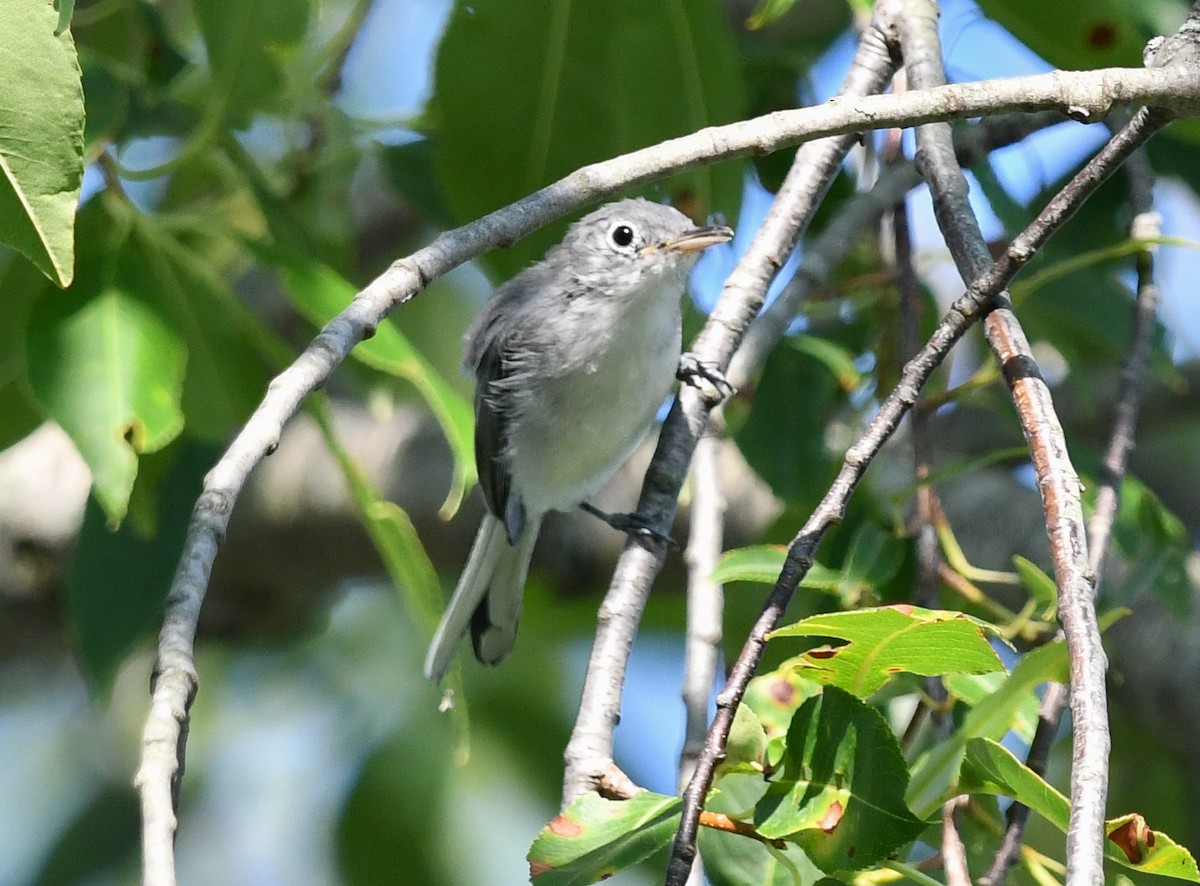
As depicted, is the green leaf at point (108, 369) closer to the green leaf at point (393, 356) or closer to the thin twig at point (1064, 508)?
the green leaf at point (393, 356)

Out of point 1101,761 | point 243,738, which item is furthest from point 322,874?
point 1101,761

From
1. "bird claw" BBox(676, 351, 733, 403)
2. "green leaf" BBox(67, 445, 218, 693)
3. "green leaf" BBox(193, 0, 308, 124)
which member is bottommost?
"green leaf" BBox(67, 445, 218, 693)

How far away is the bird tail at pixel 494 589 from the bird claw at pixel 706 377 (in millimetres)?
1094

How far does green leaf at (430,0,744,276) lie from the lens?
2.90 m

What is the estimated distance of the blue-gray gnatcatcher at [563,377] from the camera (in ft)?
10.0

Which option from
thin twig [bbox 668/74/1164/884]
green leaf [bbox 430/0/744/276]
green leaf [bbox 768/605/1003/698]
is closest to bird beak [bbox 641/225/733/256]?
green leaf [bbox 430/0/744/276]

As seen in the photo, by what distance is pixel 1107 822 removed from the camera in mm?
1414

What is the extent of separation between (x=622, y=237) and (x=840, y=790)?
1.90 metres

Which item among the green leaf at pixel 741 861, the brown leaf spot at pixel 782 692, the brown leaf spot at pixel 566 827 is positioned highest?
the brown leaf spot at pixel 782 692

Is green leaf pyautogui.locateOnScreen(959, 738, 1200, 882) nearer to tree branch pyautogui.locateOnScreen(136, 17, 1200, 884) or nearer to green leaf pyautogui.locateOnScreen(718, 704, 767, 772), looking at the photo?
green leaf pyautogui.locateOnScreen(718, 704, 767, 772)

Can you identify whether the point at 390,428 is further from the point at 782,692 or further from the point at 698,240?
the point at 782,692

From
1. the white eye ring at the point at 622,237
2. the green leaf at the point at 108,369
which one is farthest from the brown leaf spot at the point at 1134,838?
the white eye ring at the point at 622,237

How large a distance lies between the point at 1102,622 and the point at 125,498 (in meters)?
1.41

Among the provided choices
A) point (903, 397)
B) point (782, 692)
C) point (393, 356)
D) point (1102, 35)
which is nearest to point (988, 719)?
point (903, 397)
